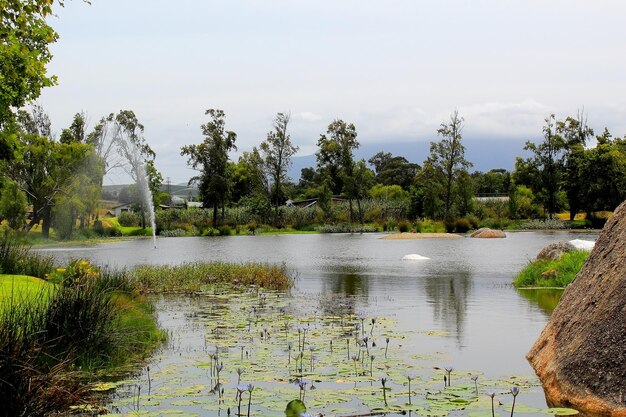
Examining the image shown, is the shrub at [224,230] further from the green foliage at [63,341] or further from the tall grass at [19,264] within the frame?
the green foliage at [63,341]

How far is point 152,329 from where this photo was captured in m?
13.1

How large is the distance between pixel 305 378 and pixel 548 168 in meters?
78.5

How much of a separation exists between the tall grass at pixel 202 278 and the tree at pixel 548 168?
63804mm

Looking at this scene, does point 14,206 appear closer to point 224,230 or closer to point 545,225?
point 224,230

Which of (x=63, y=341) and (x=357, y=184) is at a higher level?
(x=357, y=184)

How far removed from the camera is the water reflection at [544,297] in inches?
680

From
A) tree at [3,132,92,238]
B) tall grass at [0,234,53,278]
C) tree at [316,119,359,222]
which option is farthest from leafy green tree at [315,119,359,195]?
tall grass at [0,234,53,278]

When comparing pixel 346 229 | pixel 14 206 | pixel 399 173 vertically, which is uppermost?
pixel 399 173

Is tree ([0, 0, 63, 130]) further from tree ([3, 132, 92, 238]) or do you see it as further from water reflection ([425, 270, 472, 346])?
tree ([3, 132, 92, 238])

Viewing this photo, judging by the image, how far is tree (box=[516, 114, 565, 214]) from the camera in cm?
8206

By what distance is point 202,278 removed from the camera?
22.9 m

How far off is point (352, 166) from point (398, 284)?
204 feet

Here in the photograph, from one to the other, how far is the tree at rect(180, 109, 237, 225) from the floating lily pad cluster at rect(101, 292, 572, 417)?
67.5 meters

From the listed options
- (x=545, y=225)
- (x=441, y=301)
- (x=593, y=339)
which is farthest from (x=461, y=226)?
(x=593, y=339)
